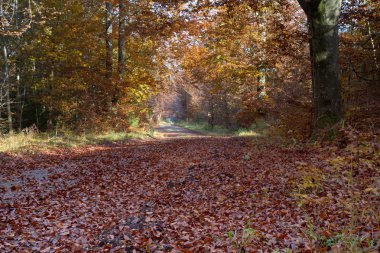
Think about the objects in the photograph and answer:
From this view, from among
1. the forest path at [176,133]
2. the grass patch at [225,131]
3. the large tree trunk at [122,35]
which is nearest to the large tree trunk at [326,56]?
the grass patch at [225,131]

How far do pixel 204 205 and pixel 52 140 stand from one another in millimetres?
11207

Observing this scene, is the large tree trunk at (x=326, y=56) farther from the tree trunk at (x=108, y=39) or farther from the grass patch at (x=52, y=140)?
the tree trunk at (x=108, y=39)

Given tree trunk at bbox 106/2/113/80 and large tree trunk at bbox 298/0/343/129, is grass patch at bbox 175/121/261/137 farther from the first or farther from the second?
tree trunk at bbox 106/2/113/80

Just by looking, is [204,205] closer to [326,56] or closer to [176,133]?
[326,56]

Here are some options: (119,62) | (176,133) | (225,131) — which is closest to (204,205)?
(119,62)

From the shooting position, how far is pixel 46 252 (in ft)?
15.8

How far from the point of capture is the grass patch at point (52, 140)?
13.5 m

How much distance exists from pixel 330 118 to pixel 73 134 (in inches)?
537

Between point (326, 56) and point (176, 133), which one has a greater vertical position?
point (326, 56)

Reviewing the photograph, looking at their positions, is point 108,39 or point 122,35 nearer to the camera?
point 122,35

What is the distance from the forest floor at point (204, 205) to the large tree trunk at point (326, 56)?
1251mm

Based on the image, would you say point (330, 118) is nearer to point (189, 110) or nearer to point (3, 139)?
point (3, 139)

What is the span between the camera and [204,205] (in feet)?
21.5

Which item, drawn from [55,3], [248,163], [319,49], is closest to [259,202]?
[248,163]
